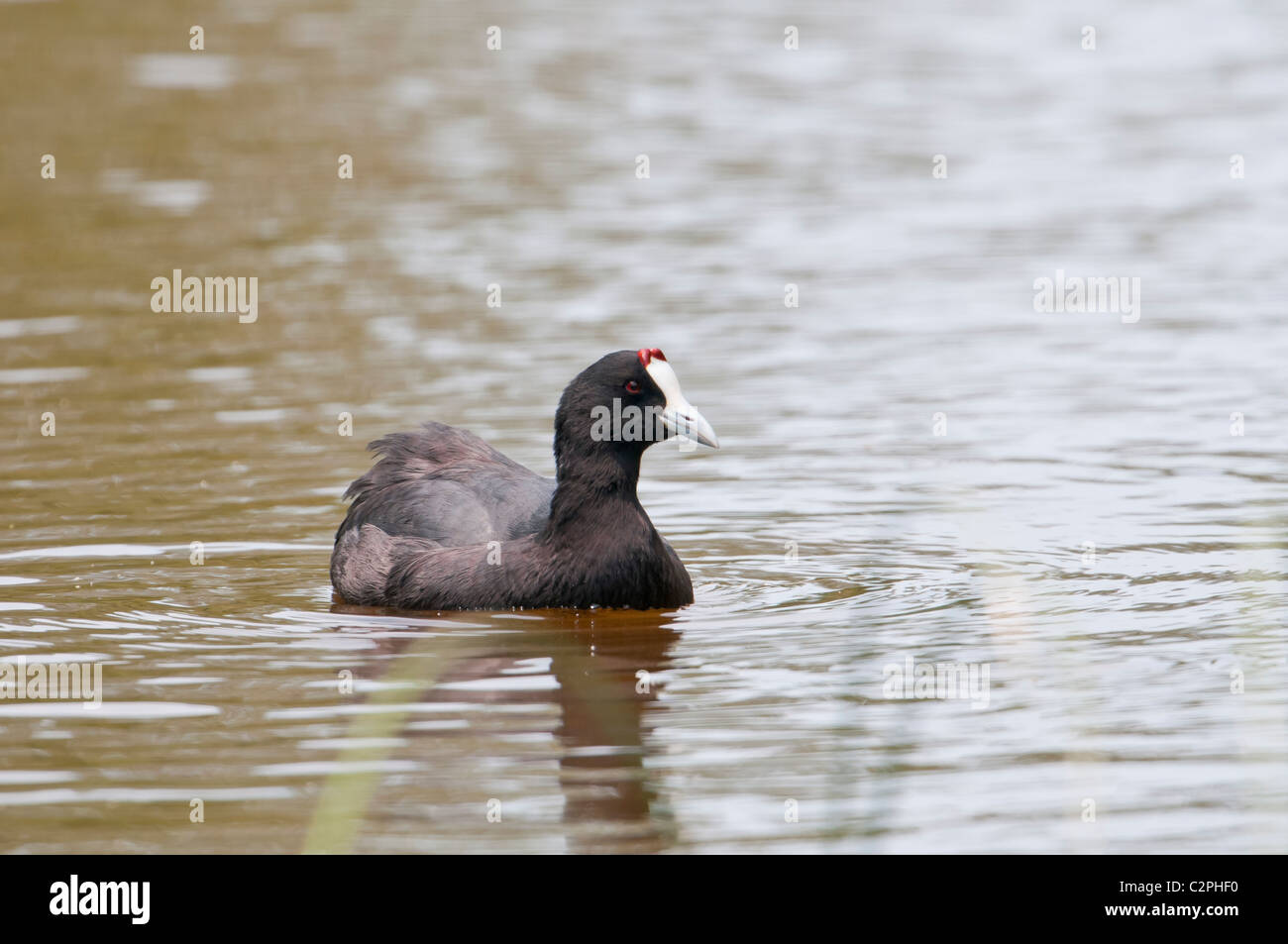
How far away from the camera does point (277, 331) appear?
55.2 ft

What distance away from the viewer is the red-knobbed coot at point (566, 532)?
1015cm

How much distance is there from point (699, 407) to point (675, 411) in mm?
4267

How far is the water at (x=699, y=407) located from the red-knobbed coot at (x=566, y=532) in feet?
0.79

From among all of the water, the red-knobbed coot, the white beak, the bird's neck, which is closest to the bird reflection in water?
the water

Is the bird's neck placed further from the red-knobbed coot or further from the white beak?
the white beak

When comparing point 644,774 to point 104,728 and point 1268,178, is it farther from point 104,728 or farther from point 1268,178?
point 1268,178

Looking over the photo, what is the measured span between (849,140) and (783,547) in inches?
505

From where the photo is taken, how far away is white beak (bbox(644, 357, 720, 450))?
9961mm

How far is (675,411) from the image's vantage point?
395 inches

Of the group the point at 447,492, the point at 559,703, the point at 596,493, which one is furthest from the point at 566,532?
the point at 559,703

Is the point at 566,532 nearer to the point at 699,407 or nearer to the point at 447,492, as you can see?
the point at 447,492

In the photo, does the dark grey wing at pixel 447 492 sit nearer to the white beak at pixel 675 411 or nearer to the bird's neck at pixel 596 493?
the bird's neck at pixel 596 493

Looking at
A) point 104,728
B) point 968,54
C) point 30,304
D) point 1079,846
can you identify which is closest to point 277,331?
point 30,304

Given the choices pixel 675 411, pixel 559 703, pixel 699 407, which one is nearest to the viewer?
pixel 559 703
